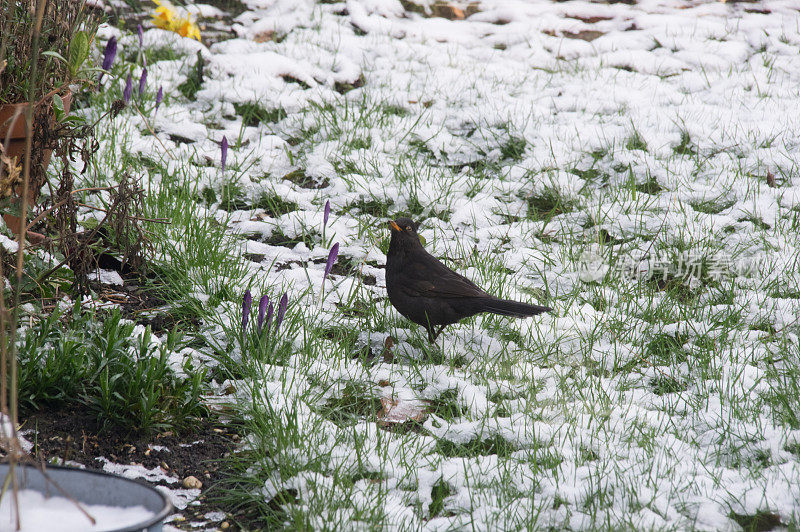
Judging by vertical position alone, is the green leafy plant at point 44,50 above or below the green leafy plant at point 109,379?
above

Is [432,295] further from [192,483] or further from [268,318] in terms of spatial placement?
[192,483]

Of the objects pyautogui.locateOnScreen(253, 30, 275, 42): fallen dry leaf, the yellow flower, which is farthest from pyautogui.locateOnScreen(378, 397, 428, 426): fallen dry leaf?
pyautogui.locateOnScreen(253, 30, 275, 42): fallen dry leaf

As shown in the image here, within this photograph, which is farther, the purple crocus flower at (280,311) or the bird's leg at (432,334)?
the bird's leg at (432,334)

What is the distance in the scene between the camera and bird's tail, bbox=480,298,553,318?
316cm

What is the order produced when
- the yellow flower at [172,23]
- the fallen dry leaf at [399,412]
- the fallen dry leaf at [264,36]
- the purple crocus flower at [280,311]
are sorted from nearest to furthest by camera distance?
the fallen dry leaf at [399,412]
the purple crocus flower at [280,311]
the yellow flower at [172,23]
the fallen dry leaf at [264,36]

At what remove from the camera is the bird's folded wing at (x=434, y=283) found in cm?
334

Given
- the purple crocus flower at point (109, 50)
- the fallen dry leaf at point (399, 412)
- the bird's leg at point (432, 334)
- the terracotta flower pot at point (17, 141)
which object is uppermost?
the purple crocus flower at point (109, 50)

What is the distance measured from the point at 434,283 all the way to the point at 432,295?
0.26ft

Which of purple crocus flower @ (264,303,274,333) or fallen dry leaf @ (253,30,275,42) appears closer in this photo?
purple crocus flower @ (264,303,274,333)

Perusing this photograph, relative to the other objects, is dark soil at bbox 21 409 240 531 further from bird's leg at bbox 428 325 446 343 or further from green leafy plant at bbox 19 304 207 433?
bird's leg at bbox 428 325 446 343

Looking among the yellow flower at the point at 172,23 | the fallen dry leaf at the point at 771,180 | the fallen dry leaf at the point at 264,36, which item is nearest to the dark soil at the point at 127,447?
the fallen dry leaf at the point at 771,180

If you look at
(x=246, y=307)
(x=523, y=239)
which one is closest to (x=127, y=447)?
(x=246, y=307)

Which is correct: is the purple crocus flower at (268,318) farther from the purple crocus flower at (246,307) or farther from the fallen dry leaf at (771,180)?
the fallen dry leaf at (771,180)

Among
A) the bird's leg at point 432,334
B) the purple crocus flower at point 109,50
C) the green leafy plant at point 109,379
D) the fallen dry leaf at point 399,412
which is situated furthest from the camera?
the purple crocus flower at point 109,50
